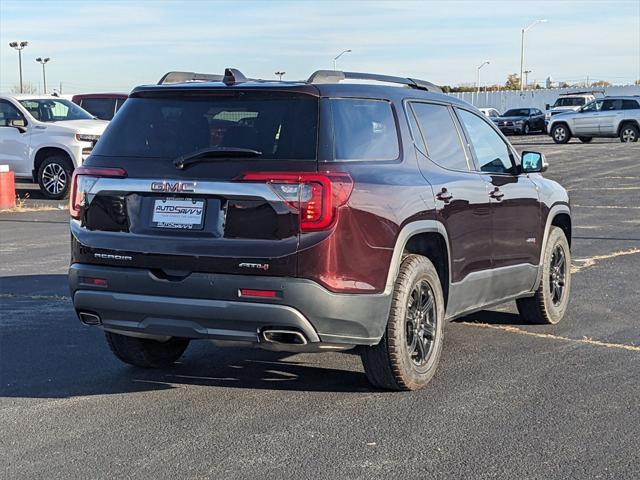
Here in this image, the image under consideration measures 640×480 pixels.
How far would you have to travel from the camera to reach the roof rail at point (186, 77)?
6359mm

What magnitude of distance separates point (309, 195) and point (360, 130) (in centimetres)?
74

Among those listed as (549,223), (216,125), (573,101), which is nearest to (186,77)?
(216,125)

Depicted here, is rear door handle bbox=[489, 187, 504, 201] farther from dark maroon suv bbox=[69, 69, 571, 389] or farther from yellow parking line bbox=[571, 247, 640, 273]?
yellow parking line bbox=[571, 247, 640, 273]

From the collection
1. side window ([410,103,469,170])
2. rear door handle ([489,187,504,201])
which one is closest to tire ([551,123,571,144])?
rear door handle ([489,187,504,201])

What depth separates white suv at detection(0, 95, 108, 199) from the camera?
18.8 metres

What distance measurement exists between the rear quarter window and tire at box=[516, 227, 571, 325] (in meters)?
2.44

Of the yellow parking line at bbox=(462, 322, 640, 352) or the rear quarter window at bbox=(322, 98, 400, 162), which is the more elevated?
the rear quarter window at bbox=(322, 98, 400, 162)

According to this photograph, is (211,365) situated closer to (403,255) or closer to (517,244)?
(403,255)

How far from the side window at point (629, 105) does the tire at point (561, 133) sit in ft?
7.80

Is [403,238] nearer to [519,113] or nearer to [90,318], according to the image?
[90,318]

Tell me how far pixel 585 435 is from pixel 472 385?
43.0 inches

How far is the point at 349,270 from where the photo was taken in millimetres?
5320

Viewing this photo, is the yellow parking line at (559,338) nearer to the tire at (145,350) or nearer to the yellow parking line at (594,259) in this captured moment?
the tire at (145,350)

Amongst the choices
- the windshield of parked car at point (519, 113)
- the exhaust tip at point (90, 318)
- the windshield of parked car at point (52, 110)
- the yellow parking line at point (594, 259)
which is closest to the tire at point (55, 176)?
the windshield of parked car at point (52, 110)
